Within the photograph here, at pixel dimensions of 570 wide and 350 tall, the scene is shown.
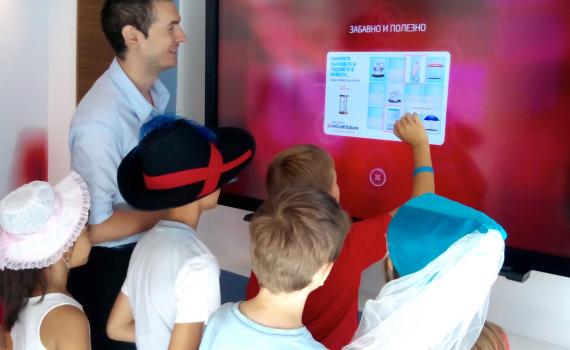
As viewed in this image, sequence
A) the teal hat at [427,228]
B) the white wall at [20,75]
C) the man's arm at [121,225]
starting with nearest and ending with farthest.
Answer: the teal hat at [427,228]
the man's arm at [121,225]
the white wall at [20,75]

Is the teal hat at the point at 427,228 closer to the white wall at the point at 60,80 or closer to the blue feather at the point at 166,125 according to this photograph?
the blue feather at the point at 166,125

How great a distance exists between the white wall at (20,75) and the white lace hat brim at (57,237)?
1.19 meters

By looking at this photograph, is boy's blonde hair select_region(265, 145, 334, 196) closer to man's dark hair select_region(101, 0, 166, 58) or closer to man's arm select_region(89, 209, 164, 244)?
man's arm select_region(89, 209, 164, 244)

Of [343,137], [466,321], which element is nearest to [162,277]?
[466,321]

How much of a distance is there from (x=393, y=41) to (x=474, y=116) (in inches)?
14.3

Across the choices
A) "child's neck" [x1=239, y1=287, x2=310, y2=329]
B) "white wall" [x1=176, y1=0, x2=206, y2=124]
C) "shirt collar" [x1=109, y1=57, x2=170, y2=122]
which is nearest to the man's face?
"shirt collar" [x1=109, y1=57, x2=170, y2=122]

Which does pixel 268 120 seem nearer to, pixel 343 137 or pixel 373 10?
pixel 343 137

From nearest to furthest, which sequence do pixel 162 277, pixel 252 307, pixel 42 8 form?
pixel 252 307 → pixel 162 277 → pixel 42 8

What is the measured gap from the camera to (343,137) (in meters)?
2.23

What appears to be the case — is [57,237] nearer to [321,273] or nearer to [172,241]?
[172,241]

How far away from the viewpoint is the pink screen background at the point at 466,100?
1.75m

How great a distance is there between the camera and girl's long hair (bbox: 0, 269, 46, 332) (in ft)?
5.35

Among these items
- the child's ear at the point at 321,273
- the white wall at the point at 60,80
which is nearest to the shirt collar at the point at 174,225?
the child's ear at the point at 321,273

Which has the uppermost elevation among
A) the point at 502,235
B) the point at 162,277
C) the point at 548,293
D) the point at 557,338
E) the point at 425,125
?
the point at 425,125
